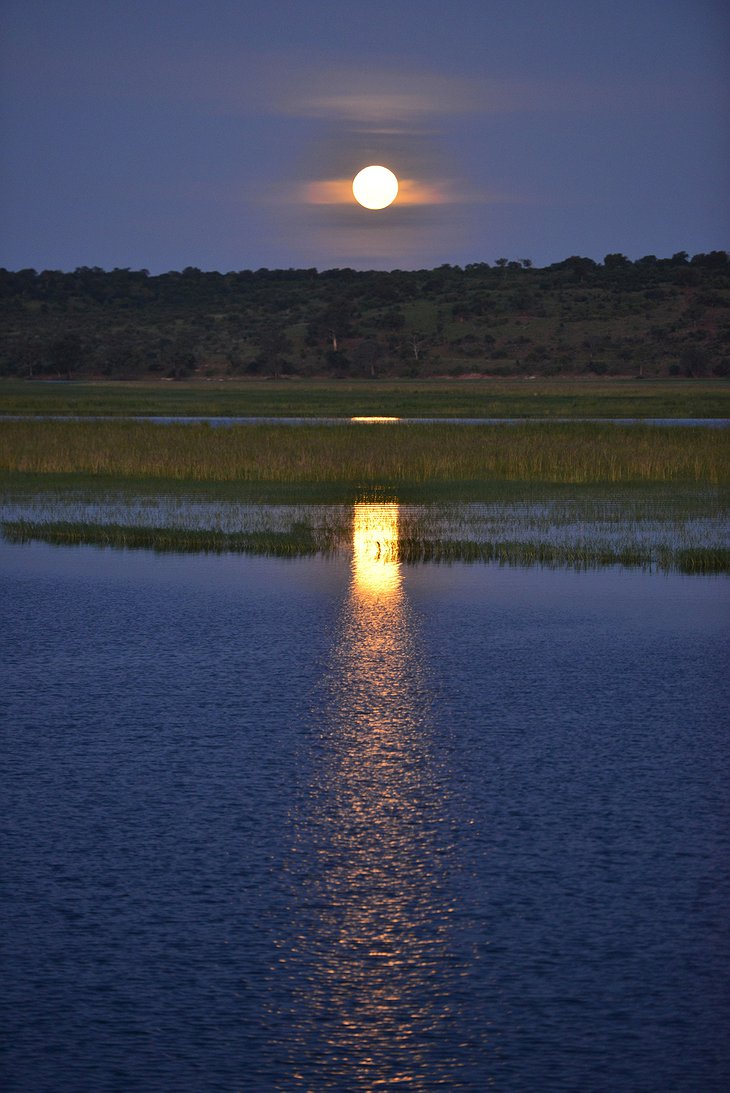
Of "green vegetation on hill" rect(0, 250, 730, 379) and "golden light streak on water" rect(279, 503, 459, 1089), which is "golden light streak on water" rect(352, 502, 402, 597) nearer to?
"golden light streak on water" rect(279, 503, 459, 1089)

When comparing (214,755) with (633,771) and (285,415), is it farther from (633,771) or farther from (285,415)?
(285,415)

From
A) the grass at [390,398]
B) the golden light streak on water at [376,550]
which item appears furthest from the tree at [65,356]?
the golden light streak on water at [376,550]

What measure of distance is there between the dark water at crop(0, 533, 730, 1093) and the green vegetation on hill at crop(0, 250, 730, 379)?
4048 inches

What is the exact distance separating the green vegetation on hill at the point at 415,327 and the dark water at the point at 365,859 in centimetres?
10281

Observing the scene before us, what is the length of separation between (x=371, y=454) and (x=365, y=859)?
29799mm

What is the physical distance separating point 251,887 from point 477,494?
76.1 ft

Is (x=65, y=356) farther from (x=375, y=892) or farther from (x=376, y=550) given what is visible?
(x=375, y=892)

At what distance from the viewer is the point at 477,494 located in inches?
1200

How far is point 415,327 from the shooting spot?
13325 cm

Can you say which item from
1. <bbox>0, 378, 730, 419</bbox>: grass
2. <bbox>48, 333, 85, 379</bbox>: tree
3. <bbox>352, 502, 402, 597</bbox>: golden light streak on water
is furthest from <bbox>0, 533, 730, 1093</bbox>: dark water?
<bbox>48, 333, 85, 379</bbox>: tree

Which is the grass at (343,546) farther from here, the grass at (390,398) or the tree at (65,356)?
the tree at (65,356)

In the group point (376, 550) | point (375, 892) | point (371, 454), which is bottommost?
point (375, 892)

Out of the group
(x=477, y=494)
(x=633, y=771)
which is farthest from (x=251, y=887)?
(x=477, y=494)

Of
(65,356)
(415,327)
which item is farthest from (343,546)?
(415,327)
